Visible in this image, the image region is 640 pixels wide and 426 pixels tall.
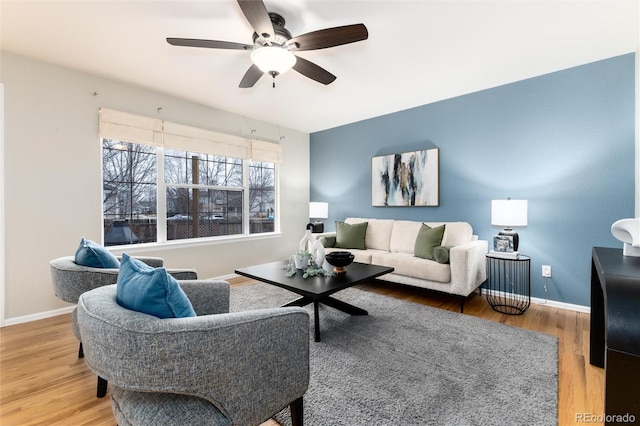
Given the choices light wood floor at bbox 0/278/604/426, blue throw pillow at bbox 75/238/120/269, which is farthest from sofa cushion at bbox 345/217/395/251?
blue throw pillow at bbox 75/238/120/269

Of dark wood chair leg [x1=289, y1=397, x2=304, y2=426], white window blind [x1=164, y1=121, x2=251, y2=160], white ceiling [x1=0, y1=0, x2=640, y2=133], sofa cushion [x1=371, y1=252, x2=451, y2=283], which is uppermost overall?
white ceiling [x1=0, y1=0, x2=640, y2=133]

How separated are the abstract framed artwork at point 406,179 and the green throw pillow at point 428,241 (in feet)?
2.16

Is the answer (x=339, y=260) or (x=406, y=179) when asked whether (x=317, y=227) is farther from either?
(x=339, y=260)

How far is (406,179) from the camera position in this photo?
4090mm

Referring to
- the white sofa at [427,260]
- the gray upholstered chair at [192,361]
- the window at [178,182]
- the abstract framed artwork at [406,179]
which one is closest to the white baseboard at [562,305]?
the white sofa at [427,260]

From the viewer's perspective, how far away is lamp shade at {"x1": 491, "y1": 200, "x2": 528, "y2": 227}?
2791mm

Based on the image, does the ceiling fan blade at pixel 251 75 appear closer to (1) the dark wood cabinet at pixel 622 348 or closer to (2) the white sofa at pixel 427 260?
(2) the white sofa at pixel 427 260

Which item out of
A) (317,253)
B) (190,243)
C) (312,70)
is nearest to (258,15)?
(312,70)

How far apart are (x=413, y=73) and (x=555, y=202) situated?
6.69 feet

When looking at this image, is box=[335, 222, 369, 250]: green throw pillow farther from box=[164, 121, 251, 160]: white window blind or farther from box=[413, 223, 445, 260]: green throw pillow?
box=[164, 121, 251, 160]: white window blind

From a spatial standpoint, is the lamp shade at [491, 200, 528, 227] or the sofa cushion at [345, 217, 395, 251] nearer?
the lamp shade at [491, 200, 528, 227]

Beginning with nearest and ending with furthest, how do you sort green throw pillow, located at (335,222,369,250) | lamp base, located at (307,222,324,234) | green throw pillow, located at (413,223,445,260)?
1. green throw pillow, located at (413,223,445,260)
2. green throw pillow, located at (335,222,369,250)
3. lamp base, located at (307,222,324,234)

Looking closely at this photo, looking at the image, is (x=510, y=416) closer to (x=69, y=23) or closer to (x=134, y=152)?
(x=69, y=23)

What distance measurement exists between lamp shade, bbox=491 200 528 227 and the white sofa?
0.39m
